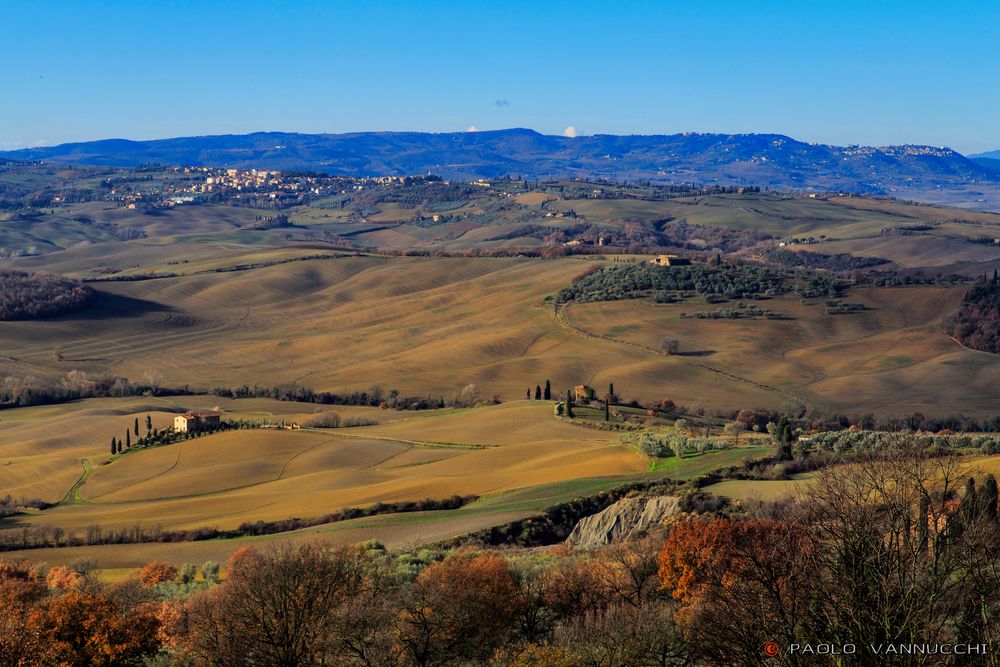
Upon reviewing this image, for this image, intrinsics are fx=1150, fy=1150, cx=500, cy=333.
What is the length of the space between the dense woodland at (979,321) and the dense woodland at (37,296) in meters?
108

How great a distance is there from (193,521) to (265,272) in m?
127

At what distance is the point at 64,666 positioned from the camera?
28.4 meters

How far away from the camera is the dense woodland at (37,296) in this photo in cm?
14675

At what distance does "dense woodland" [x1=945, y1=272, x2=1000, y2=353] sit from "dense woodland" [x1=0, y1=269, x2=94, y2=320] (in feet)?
355

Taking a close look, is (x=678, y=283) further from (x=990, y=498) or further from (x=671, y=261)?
(x=990, y=498)

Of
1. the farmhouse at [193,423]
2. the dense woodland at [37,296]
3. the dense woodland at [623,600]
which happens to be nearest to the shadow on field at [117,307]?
the dense woodland at [37,296]

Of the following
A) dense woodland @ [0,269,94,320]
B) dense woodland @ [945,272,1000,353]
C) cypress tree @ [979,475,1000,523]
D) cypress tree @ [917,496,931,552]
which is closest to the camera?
cypress tree @ [917,496,931,552]

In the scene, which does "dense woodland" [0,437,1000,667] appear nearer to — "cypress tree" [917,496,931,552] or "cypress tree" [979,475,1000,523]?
"cypress tree" [917,496,931,552]

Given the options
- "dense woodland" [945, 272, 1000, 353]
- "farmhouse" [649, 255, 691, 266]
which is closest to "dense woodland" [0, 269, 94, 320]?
"farmhouse" [649, 255, 691, 266]

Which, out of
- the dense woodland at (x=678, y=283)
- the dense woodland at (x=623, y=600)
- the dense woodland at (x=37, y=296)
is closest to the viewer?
the dense woodland at (x=623, y=600)

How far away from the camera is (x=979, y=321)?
120 meters

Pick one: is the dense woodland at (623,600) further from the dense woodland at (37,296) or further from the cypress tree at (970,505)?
the dense woodland at (37,296)

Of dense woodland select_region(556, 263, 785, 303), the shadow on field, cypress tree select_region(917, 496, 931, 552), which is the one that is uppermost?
cypress tree select_region(917, 496, 931, 552)

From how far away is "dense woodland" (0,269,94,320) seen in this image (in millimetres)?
146750
